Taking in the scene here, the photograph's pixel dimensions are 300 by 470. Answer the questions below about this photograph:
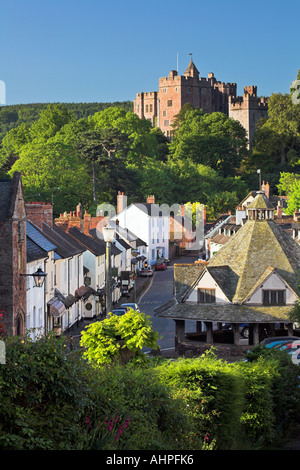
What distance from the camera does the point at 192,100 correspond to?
180 metres

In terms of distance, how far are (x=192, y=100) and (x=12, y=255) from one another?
513ft

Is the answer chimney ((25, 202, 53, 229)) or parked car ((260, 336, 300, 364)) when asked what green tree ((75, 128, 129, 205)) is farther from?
Answer: parked car ((260, 336, 300, 364))

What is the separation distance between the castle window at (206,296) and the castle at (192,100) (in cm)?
13233

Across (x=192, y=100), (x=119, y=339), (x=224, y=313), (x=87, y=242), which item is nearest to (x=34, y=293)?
(x=224, y=313)

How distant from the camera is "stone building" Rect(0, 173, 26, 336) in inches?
1106

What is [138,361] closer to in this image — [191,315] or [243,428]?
[243,428]

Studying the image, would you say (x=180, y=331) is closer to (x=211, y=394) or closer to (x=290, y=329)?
(x=290, y=329)

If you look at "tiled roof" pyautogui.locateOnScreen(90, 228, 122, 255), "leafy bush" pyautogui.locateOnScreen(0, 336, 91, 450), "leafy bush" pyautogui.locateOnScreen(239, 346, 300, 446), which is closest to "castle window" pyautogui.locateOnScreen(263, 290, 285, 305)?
"leafy bush" pyautogui.locateOnScreen(239, 346, 300, 446)

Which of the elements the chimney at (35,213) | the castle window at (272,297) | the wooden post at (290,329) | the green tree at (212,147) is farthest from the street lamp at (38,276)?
the green tree at (212,147)

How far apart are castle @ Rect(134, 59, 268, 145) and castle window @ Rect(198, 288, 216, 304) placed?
132330mm

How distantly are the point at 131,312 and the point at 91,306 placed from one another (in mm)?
40332

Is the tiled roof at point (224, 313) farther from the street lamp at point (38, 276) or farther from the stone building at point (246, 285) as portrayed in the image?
the street lamp at point (38, 276)

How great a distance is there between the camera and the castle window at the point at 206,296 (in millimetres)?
46219

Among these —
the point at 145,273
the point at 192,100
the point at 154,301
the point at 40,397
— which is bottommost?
the point at 154,301
